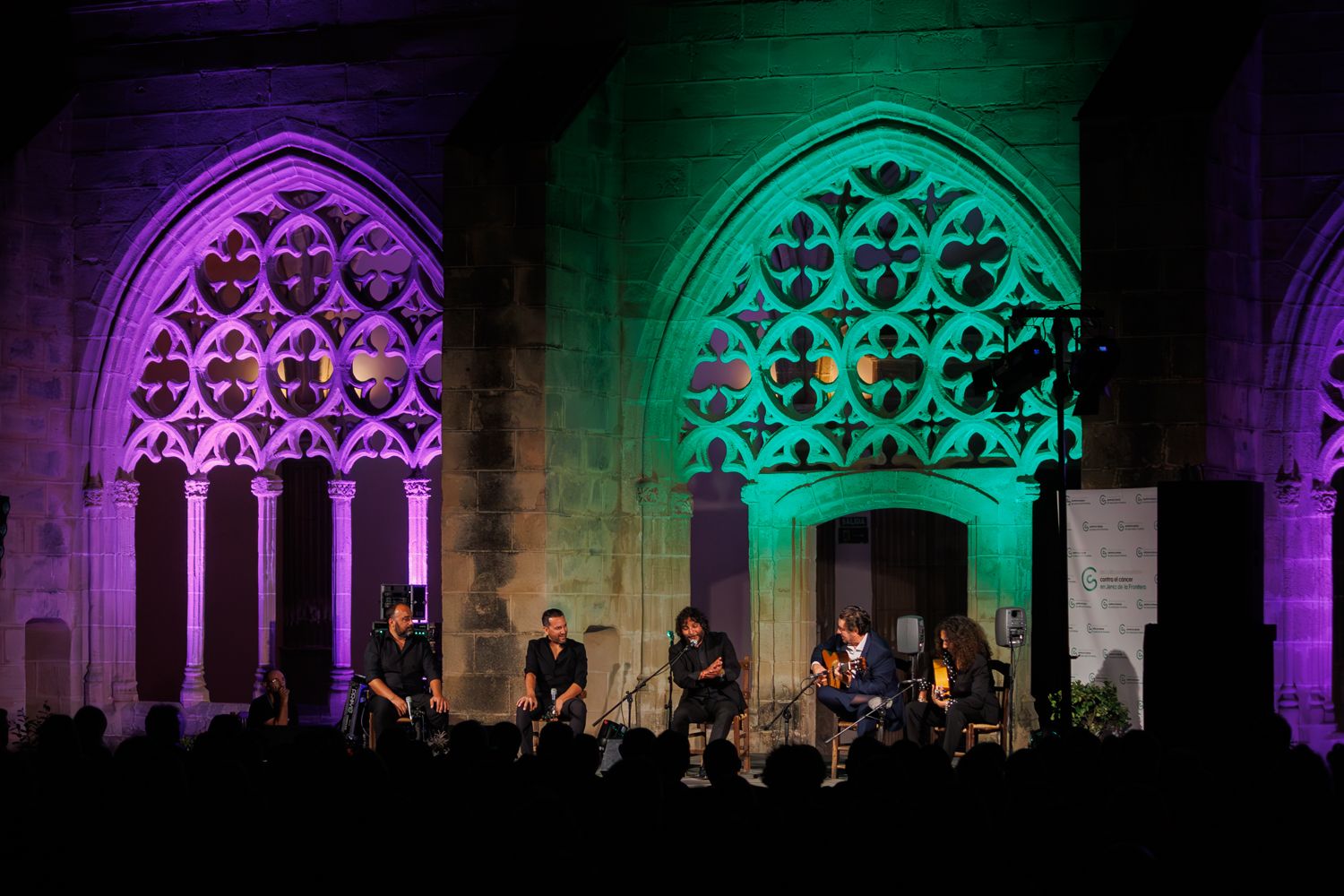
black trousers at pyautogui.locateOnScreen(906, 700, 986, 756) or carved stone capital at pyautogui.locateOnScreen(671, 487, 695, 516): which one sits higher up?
carved stone capital at pyautogui.locateOnScreen(671, 487, 695, 516)

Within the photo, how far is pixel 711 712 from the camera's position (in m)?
11.1

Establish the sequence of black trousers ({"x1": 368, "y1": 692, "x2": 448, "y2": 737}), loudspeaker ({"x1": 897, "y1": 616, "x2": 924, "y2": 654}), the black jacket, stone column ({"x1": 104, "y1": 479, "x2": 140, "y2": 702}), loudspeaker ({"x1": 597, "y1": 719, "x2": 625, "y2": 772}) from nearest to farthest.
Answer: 1. loudspeaker ({"x1": 597, "y1": 719, "x2": 625, "y2": 772})
2. loudspeaker ({"x1": 897, "y1": 616, "x2": 924, "y2": 654})
3. black trousers ({"x1": 368, "y1": 692, "x2": 448, "y2": 737})
4. the black jacket
5. stone column ({"x1": 104, "y1": 479, "x2": 140, "y2": 702})

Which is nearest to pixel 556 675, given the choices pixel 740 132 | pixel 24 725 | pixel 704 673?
pixel 704 673

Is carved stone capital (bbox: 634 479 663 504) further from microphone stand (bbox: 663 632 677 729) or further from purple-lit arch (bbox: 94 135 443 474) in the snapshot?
purple-lit arch (bbox: 94 135 443 474)

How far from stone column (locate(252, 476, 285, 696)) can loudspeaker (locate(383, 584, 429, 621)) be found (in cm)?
168

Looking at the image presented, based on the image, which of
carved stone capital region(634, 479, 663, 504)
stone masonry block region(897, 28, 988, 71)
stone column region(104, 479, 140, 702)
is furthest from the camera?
stone column region(104, 479, 140, 702)

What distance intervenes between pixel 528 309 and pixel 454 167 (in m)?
0.97

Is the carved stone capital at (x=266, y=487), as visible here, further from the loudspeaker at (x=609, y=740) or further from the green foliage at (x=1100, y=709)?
the green foliage at (x=1100, y=709)

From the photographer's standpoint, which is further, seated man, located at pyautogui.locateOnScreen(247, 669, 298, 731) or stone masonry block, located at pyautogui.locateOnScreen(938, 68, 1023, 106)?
stone masonry block, located at pyautogui.locateOnScreen(938, 68, 1023, 106)

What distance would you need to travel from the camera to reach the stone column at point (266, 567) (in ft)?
42.7

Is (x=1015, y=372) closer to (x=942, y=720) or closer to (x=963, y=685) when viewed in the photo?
(x=963, y=685)

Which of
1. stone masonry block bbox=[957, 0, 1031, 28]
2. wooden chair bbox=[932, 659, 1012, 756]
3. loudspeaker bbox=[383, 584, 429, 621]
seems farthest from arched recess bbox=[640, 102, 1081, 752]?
loudspeaker bbox=[383, 584, 429, 621]

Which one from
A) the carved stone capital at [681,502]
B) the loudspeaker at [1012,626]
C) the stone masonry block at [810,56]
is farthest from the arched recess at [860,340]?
the loudspeaker at [1012,626]

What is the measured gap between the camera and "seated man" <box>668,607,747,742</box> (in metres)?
11.1
